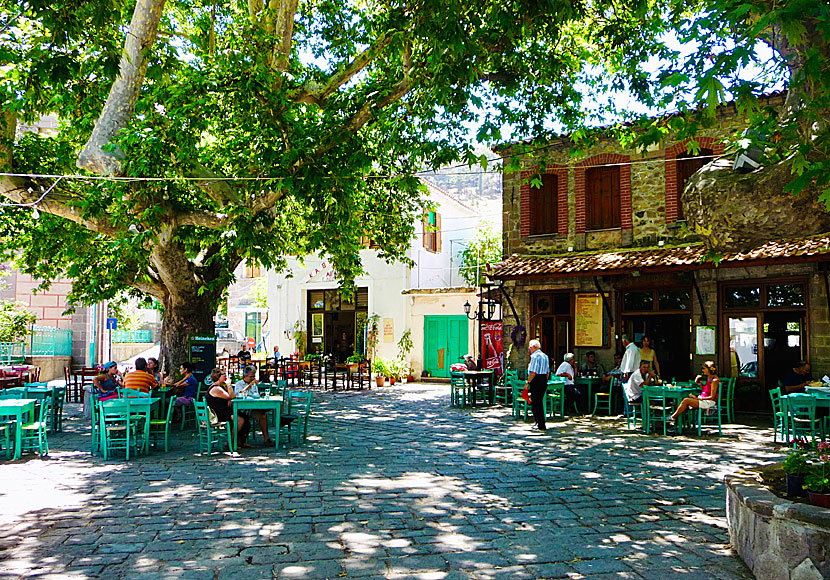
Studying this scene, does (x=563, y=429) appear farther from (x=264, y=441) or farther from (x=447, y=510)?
(x=447, y=510)

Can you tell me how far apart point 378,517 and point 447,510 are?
0.72 metres

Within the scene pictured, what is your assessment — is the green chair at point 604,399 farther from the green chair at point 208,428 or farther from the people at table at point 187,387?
the people at table at point 187,387

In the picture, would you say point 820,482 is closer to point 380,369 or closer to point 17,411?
point 17,411

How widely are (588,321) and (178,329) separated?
955cm

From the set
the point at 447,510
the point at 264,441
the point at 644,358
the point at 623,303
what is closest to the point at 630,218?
the point at 623,303

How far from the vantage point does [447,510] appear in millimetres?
6480

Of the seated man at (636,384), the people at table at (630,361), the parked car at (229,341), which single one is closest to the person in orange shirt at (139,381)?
the seated man at (636,384)

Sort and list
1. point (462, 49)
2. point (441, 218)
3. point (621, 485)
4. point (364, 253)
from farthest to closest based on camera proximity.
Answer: point (441, 218) < point (364, 253) < point (462, 49) < point (621, 485)

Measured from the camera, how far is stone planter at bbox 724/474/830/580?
4.23 m

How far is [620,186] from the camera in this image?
16.1 meters

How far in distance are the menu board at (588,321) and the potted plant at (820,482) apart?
10958 mm

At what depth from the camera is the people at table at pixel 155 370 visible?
13.0 meters

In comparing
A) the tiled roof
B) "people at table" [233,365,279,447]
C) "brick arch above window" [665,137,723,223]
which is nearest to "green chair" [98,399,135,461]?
"people at table" [233,365,279,447]

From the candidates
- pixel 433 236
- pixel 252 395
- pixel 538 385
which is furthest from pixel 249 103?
pixel 433 236
